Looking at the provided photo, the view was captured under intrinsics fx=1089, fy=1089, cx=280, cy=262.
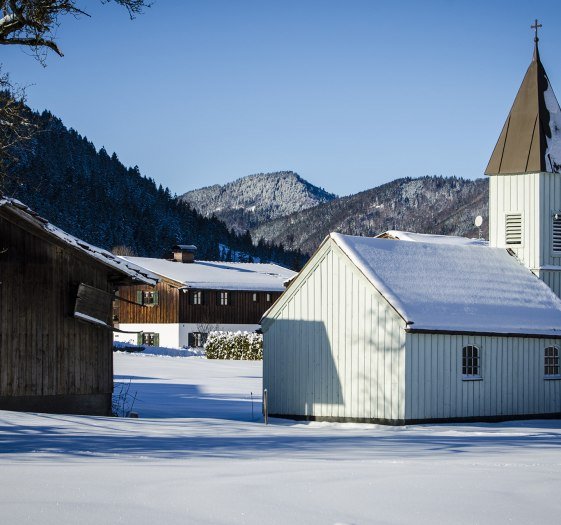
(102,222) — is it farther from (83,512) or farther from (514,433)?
(83,512)

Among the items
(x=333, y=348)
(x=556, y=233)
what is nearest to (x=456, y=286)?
(x=333, y=348)

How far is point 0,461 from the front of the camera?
1447 cm

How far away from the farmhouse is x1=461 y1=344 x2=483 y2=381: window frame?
4651 centimetres

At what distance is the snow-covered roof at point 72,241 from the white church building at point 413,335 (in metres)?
5.27

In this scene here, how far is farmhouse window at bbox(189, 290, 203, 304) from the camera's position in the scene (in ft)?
250

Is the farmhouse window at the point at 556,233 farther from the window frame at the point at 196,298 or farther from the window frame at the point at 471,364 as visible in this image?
the window frame at the point at 196,298

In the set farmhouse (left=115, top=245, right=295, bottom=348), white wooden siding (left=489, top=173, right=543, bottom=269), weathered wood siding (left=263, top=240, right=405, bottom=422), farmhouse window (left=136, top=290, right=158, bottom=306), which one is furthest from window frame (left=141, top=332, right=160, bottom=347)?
weathered wood siding (left=263, top=240, right=405, bottom=422)

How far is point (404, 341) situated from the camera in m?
28.0

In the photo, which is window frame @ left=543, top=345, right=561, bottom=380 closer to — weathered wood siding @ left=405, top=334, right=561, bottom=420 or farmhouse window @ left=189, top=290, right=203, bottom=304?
weathered wood siding @ left=405, top=334, right=561, bottom=420

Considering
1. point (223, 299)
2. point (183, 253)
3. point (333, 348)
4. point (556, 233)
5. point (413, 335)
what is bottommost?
point (333, 348)

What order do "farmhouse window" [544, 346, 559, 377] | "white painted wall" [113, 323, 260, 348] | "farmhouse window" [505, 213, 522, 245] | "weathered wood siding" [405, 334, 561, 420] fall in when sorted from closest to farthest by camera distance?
1. "weathered wood siding" [405, 334, 561, 420]
2. "farmhouse window" [544, 346, 559, 377]
3. "farmhouse window" [505, 213, 522, 245]
4. "white painted wall" [113, 323, 260, 348]

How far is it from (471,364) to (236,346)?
28.9m

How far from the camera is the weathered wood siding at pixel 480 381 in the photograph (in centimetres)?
2822

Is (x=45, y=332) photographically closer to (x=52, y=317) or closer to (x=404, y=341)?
(x=52, y=317)
